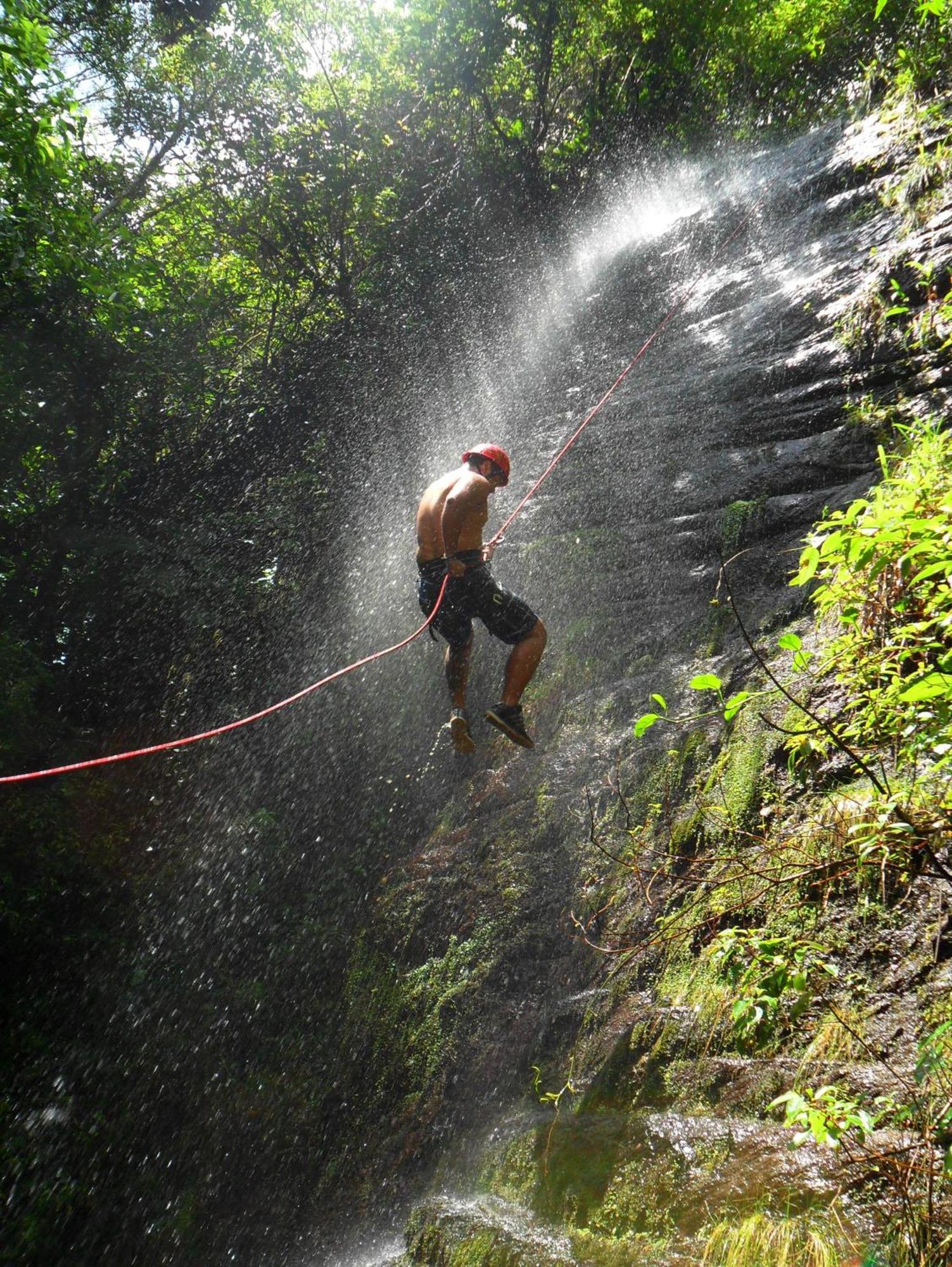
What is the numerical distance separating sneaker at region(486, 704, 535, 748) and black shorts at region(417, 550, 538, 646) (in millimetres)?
432

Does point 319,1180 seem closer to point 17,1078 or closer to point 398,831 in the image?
point 398,831

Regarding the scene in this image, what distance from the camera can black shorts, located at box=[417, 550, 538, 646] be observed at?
4.40 metres

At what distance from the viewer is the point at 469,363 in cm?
1155

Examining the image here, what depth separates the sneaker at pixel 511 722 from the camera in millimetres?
4156

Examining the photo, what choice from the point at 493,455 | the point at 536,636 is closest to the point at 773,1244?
the point at 536,636

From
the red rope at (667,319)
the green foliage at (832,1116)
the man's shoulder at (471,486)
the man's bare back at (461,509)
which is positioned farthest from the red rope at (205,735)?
the red rope at (667,319)

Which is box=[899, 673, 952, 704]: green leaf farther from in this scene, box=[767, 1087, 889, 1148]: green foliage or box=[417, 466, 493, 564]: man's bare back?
box=[417, 466, 493, 564]: man's bare back

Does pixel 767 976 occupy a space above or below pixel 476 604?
below

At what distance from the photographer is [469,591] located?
4.43 metres

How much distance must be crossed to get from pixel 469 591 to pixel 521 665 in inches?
20.1

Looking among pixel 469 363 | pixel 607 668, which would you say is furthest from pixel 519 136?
pixel 607 668

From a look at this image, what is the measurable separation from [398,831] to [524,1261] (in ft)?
11.5

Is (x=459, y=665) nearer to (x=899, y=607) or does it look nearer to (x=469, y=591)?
(x=469, y=591)

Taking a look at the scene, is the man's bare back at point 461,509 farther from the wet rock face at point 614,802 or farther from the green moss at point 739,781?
the green moss at point 739,781
